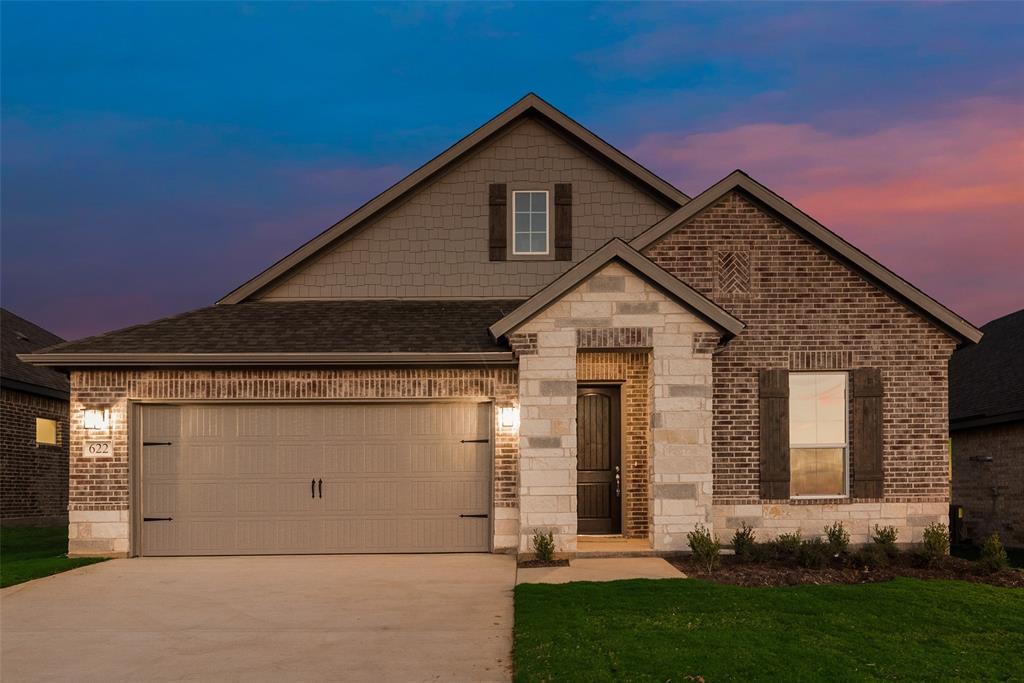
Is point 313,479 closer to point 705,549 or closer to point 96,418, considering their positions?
point 96,418

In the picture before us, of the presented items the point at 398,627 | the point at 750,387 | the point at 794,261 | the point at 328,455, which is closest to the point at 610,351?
the point at 750,387

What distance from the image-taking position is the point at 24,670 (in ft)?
24.4

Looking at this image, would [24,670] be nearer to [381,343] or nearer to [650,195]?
[381,343]

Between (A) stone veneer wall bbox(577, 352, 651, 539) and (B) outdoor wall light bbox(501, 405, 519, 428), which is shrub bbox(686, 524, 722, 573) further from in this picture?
(B) outdoor wall light bbox(501, 405, 519, 428)

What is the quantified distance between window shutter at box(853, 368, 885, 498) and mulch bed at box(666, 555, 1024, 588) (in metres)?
1.23

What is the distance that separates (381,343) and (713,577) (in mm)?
5953

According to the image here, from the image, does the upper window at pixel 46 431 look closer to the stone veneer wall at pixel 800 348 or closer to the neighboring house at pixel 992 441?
the stone veneer wall at pixel 800 348

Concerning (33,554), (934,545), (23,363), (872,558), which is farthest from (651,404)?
(23,363)

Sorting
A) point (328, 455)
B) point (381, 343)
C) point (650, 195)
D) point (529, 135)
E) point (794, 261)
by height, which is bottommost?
point (328, 455)

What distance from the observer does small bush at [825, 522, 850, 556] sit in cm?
1235

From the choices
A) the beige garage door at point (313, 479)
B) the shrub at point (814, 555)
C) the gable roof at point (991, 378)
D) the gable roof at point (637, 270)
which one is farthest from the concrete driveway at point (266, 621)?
the gable roof at point (991, 378)

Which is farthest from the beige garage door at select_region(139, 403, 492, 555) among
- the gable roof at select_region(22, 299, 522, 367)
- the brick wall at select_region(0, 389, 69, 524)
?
the brick wall at select_region(0, 389, 69, 524)

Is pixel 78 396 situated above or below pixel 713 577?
above

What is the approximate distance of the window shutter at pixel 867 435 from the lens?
12898 mm
